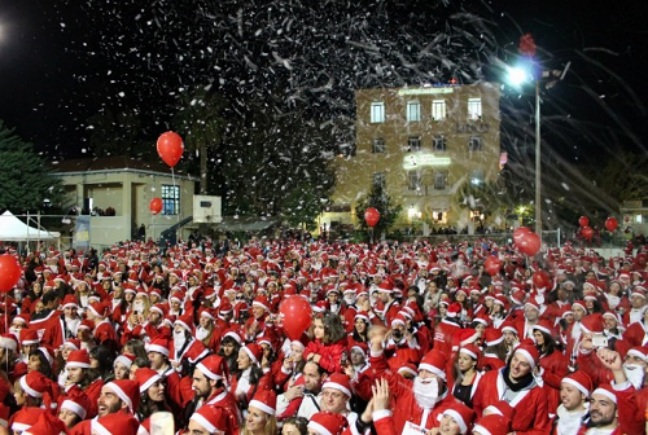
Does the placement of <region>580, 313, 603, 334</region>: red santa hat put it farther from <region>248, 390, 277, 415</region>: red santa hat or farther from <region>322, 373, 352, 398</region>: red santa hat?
<region>248, 390, 277, 415</region>: red santa hat

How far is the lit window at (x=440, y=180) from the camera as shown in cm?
4638

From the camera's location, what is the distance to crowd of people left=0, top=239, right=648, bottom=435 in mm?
3988

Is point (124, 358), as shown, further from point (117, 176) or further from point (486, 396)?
point (117, 176)

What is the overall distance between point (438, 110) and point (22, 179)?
30140mm

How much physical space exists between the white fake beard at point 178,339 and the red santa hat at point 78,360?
1.48 meters

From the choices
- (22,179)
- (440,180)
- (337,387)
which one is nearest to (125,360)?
(337,387)

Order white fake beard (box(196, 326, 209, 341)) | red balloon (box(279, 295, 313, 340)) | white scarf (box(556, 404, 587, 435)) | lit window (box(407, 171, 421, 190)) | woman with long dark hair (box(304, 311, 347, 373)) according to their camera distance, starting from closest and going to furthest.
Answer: white scarf (box(556, 404, 587, 435)) < woman with long dark hair (box(304, 311, 347, 373)) < red balloon (box(279, 295, 313, 340)) < white fake beard (box(196, 326, 209, 341)) < lit window (box(407, 171, 421, 190))

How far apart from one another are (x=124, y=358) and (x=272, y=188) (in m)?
38.8

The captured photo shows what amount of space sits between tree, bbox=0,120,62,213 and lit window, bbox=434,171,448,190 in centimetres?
2763

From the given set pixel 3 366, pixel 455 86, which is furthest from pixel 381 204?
pixel 3 366

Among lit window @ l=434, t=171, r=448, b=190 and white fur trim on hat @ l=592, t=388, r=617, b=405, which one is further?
lit window @ l=434, t=171, r=448, b=190

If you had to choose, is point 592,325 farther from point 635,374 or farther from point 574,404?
point 574,404

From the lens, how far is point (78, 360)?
5.29m

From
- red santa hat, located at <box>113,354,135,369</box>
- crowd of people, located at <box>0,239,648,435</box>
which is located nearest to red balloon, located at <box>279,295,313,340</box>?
crowd of people, located at <box>0,239,648,435</box>
